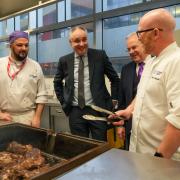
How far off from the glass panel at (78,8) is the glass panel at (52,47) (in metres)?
0.27

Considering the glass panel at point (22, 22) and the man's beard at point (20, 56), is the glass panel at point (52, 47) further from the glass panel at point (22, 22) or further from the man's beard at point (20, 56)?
the man's beard at point (20, 56)

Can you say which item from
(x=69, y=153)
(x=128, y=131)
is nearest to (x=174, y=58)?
(x=69, y=153)

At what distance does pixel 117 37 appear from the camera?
3.36 m

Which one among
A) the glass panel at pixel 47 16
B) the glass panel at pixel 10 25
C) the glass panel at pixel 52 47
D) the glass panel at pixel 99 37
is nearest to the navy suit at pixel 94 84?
the glass panel at pixel 99 37

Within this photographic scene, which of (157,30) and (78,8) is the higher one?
(78,8)

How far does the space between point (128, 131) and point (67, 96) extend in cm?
68

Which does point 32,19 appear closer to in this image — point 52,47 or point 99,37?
point 52,47

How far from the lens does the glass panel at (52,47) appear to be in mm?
3982

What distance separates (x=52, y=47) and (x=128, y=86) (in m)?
2.36

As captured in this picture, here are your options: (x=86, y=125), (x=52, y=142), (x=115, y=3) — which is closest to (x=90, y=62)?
(x=86, y=125)

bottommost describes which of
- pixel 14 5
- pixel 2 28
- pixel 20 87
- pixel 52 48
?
pixel 20 87

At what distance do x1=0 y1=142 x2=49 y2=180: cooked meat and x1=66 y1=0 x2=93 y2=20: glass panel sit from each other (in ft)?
8.36

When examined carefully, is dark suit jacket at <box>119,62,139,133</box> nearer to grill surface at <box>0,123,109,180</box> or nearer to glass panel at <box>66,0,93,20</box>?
grill surface at <box>0,123,109,180</box>

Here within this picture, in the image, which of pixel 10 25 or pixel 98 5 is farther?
pixel 10 25
